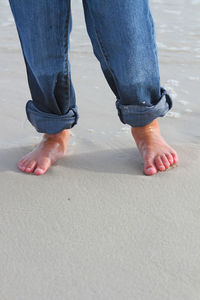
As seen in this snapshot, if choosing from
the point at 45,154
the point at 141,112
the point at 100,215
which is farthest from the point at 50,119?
the point at 100,215

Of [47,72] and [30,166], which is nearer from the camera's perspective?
[47,72]

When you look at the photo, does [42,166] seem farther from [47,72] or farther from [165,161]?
[165,161]

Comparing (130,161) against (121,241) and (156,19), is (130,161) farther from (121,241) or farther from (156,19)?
(156,19)

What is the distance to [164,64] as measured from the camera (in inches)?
119

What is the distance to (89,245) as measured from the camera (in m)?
1.32

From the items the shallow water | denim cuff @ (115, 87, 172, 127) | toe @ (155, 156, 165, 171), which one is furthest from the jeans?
the shallow water

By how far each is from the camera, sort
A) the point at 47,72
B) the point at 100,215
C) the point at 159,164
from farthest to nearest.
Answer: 1. the point at 159,164
2. the point at 47,72
3. the point at 100,215

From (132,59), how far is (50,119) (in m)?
0.43

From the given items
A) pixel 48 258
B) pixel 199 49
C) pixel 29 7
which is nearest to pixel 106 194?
pixel 48 258

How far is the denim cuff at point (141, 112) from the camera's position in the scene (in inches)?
63.7

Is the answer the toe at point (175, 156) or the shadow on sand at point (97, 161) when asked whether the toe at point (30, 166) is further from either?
the toe at point (175, 156)

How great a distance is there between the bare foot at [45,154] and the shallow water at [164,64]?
11.0 inches

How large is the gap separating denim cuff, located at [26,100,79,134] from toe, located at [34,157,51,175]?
119 millimetres

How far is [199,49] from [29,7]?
6.97 feet
